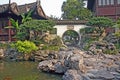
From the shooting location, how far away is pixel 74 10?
136 ft

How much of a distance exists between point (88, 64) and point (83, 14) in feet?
87.1

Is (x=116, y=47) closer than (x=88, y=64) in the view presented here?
No

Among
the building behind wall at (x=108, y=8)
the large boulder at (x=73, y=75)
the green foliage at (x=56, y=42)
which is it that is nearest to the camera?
the large boulder at (x=73, y=75)

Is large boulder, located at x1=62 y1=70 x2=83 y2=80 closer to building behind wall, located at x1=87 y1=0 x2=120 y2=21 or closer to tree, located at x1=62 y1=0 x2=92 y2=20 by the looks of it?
building behind wall, located at x1=87 y1=0 x2=120 y2=21

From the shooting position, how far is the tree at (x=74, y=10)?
40.2 m

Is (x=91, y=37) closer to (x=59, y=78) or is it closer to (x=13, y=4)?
(x=13, y=4)

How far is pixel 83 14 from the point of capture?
40.2 m

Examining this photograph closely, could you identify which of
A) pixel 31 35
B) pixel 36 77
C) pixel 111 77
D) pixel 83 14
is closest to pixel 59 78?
pixel 36 77

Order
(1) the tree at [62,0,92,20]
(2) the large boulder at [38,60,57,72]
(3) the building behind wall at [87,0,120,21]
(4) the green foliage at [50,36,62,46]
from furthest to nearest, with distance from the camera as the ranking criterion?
1. (1) the tree at [62,0,92,20]
2. (3) the building behind wall at [87,0,120,21]
3. (4) the green foliage at [50,36,62,46]
4. (2) the large boulder at [38,60,57,72]

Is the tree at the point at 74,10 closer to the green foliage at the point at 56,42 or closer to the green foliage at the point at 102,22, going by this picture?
the green foliage at the point at 102,22

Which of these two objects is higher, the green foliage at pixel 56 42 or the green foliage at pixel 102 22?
the green foliage at pixel 102 22

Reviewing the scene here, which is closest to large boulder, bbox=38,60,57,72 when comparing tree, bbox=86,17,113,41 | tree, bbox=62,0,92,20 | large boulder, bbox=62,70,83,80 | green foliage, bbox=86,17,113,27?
large boulder, bbox=62,70,83,80

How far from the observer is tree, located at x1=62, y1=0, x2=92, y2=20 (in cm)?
4022

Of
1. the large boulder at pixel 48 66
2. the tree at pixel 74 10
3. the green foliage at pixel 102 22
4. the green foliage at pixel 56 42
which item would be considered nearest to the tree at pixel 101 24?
the green foliage at pixel 102 22
